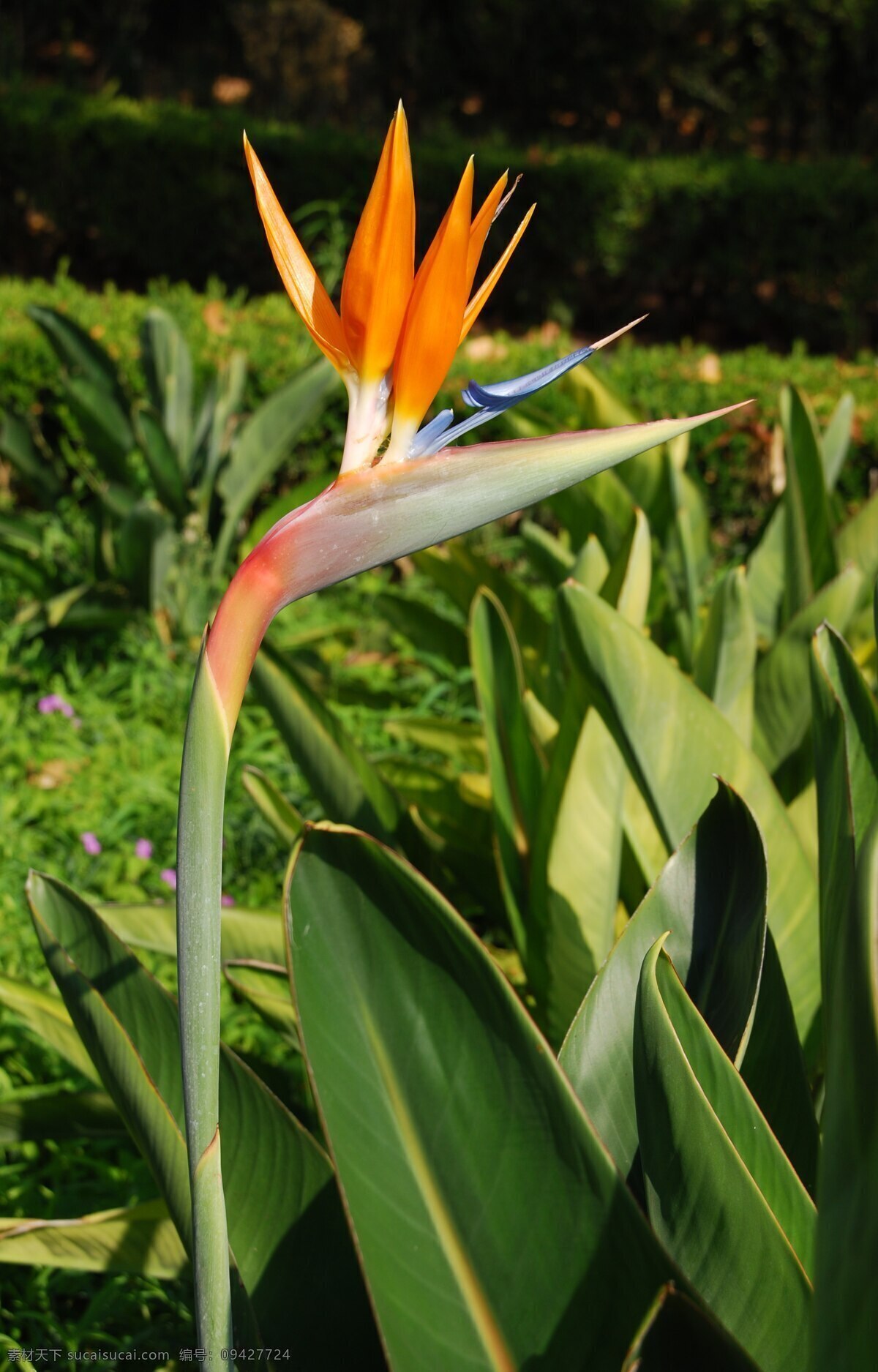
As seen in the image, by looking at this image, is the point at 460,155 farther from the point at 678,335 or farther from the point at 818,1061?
the point at 818,1061

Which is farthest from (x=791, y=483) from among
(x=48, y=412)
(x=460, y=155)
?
(x=460, y=155)

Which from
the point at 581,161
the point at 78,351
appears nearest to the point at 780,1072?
→ the point at 78,351

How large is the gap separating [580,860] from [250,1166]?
56cm

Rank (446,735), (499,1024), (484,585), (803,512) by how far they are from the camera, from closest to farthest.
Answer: (499,1024)
(803,512)
(446,735)
(484,585)

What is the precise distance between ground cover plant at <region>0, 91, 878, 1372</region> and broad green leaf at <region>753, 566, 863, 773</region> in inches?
6.5

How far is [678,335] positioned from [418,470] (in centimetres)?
831

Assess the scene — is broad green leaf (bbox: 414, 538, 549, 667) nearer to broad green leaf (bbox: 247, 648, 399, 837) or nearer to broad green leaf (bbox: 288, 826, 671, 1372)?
broad green leaf (bbox: 247, 648, 399, 837)

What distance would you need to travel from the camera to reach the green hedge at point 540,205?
748 centimetres

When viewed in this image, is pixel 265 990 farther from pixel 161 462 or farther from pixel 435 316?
pixel 161 462

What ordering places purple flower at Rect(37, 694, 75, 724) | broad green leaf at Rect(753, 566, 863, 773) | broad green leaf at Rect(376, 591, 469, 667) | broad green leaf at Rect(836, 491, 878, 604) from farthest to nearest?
purple flower at Rect(37, 694, 75, 724) < broad green leaf at Rect(376, 591, 469, 667) < broad green leaf at Rect(836, 491, 878, 604) < broad green leaf at Rect(753, 566, 863, 773)

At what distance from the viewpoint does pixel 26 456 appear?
321 centimetres

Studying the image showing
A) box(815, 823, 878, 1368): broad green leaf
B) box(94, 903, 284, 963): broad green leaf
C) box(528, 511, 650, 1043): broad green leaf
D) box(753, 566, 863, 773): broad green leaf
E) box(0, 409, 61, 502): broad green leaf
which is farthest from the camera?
box(0, 409, 61, 502): broad green leaf

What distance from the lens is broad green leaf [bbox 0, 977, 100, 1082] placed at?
125 cm

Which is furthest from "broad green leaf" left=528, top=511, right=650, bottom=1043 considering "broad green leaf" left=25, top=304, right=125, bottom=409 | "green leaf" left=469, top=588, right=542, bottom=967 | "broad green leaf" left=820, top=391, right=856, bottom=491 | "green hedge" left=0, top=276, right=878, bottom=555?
"green hedge" left=0, top=276, right=878, bottom=555
